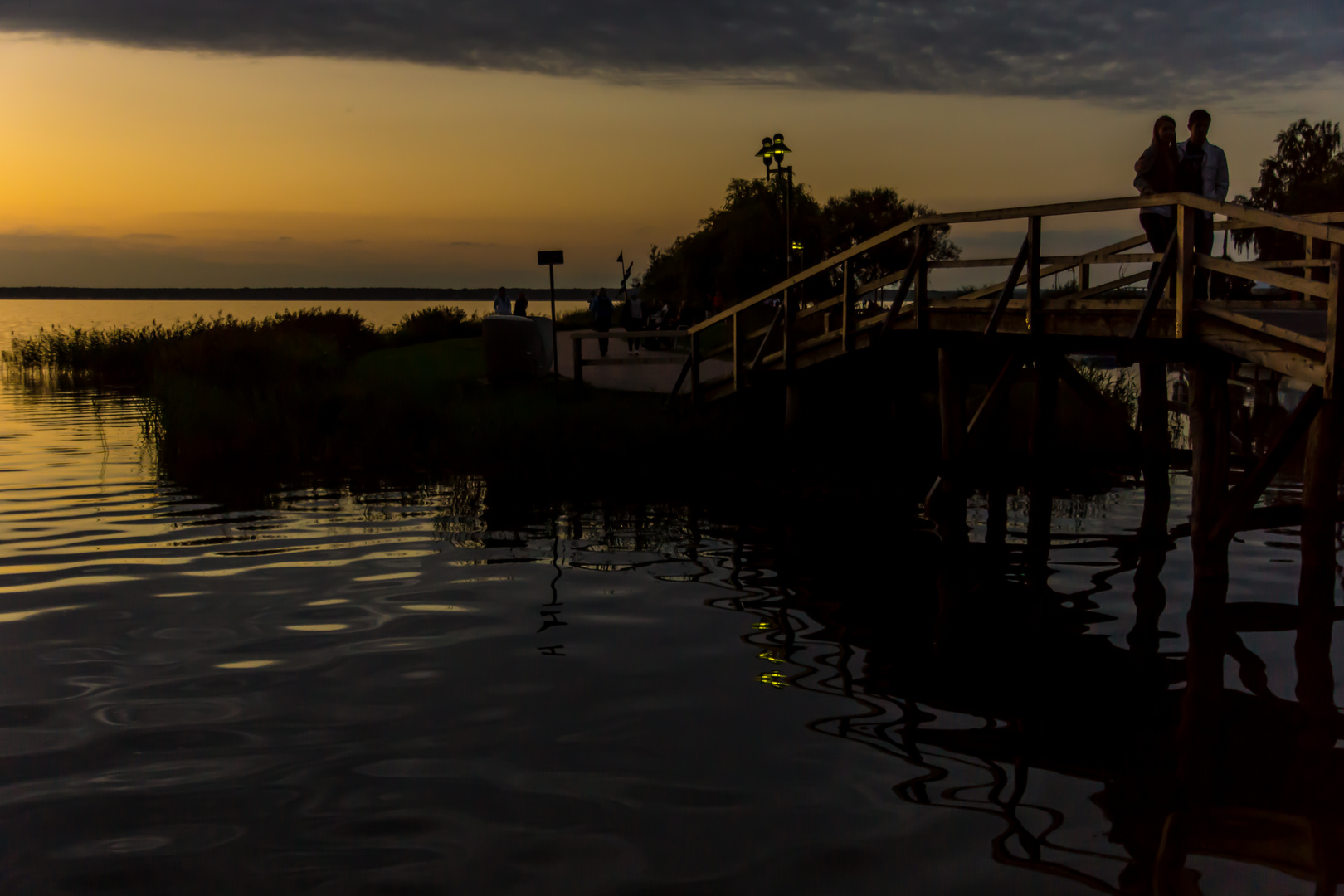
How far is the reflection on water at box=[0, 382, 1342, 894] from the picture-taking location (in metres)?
5.43

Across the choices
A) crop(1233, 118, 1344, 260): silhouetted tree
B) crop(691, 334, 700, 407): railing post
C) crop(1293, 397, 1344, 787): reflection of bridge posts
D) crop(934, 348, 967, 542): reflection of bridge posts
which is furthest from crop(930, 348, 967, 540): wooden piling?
crop(1233, 118, 1344, 260): silhouetted tree

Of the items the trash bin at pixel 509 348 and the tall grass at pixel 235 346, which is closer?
the trash bin at pixel 509 348

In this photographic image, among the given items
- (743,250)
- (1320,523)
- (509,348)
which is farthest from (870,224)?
(1320,523)

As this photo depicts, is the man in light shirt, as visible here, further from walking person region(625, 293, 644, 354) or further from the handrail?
walking person region(625, 293, 644, 354)

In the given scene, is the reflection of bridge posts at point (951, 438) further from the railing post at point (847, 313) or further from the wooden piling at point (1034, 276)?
the wooden piling at point (1034, 276)

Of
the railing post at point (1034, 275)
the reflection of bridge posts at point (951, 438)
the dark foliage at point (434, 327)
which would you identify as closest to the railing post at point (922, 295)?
the reflection of bridge posts at point (951, 438)

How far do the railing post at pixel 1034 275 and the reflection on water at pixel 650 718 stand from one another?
2478mm

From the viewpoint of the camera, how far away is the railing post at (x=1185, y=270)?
11453mm

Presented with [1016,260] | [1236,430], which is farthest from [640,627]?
[1236,430]

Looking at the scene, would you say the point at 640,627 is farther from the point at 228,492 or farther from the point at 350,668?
the point at 228,492

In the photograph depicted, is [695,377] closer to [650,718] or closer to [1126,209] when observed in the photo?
[1126,209]

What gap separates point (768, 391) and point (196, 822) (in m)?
15.1

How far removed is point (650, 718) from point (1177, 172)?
9034 mm

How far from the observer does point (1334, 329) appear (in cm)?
999
